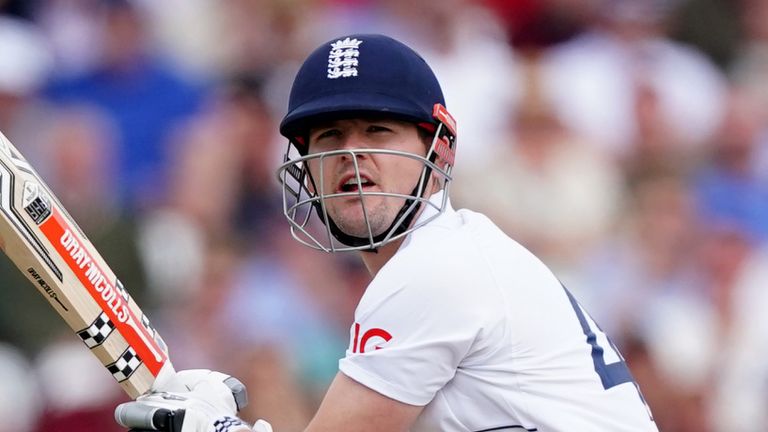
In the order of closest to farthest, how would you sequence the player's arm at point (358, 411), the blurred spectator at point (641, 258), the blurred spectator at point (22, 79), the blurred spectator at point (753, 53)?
the player's arm at point (358, 411), the blurred spectator at point (22, 79), the blurred spectator at point (641, 258), the blurred spectator at point (753, 53)

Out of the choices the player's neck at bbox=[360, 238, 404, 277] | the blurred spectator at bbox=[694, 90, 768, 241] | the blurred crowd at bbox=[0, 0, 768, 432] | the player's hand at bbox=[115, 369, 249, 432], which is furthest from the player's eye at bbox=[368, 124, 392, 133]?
the blurred spectator at bbox=[694, 90, 768, 241]

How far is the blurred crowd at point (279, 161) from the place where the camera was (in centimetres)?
639

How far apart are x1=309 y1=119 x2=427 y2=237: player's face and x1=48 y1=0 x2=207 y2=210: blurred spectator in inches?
128

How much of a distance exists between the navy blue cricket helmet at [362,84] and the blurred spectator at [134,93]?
3.26m

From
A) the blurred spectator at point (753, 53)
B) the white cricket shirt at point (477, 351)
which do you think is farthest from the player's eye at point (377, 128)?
the blurred spectator at point (753, 53)

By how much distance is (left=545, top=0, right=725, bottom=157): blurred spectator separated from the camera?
24.6 feet

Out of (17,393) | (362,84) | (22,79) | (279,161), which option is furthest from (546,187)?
(362,84)

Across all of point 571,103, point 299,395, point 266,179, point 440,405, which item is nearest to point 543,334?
point 440,405

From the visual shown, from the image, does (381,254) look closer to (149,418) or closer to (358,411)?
(358,411)

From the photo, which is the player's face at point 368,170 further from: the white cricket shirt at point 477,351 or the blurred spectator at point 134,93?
the blurred spectator at point 134,93

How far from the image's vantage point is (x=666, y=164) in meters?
7.53

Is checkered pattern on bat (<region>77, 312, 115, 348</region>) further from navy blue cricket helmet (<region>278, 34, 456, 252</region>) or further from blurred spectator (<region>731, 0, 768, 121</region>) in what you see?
blurred spectator (<region>731, 0, 768, 121</region>)

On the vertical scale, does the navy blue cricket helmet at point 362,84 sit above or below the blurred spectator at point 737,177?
above

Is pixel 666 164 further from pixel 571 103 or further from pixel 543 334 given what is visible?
pixel 543 334
